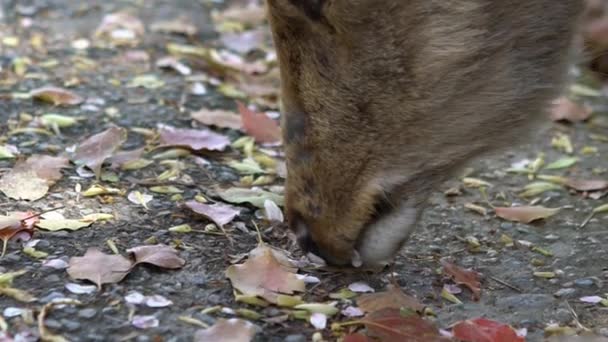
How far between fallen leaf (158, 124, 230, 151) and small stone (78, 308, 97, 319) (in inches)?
39.5

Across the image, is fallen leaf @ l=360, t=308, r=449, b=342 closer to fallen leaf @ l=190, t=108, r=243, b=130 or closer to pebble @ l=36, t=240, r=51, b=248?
pebble @ l=36, t=240, r=51, b=248

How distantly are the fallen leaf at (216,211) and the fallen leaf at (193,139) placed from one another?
0.44 metres

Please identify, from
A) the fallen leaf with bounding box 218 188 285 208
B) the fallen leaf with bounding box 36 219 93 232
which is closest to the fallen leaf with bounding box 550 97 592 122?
the fallen leaf with bounding box 218 188 285 208

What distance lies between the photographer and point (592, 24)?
257cm

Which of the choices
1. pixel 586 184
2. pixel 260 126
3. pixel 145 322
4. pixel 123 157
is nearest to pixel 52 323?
pixel 145 322

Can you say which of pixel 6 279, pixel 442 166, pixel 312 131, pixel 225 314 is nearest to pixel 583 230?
pixel 442 166

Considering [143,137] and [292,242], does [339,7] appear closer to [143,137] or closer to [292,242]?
[292,242]

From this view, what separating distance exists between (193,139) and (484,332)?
1.27 metres

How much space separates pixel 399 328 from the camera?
1.97m

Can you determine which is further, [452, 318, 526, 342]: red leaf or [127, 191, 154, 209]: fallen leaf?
[127, 191, 154, 209]: fallen leaf

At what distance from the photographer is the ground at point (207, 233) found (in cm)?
205

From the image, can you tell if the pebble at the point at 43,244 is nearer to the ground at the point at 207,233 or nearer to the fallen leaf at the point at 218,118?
the ground at the point at 207,233

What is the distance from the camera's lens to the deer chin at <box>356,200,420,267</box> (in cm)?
212

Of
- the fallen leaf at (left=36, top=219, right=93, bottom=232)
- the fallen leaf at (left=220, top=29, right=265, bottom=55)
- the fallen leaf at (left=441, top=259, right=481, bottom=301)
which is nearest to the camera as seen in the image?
the fallen leaf at (left=441, top=259, right=481, bottom=301)
